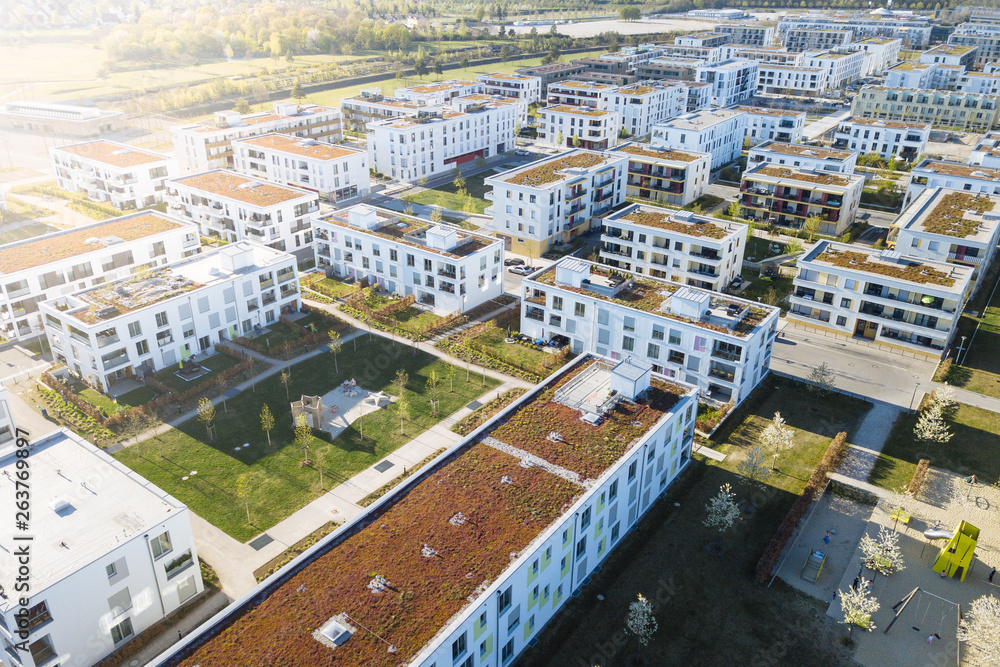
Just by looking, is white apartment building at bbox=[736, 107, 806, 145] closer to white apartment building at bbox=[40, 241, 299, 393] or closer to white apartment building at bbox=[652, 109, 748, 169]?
white apartment building at bbox=[652, 109, 748, 169]

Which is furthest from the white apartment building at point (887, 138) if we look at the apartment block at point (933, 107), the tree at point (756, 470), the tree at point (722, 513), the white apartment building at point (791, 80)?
the tree at point (722, 513)

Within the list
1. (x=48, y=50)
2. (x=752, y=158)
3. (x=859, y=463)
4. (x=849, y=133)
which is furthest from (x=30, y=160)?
(x=849, y=133)

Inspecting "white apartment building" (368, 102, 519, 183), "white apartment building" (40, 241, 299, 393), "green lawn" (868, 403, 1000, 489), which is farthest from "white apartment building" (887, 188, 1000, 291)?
"white apartment building" (368, 102, 519, 183)

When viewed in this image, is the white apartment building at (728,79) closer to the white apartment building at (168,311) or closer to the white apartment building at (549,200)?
the white apartment building at (549,200)

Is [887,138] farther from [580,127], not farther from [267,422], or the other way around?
[267,422]

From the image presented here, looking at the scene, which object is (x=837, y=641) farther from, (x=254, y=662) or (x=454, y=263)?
(x=454, y=263)

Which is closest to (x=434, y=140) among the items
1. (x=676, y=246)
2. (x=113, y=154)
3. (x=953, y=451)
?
(x=113, y=154)
